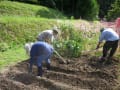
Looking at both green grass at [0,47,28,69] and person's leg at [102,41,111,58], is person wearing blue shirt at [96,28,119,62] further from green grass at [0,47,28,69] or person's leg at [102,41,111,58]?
green grass at [0,47,28,69]

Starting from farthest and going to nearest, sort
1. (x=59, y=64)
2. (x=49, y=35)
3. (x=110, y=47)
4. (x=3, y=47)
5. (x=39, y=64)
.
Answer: (x=3, y=47)
(x=59, y=64)
(x=110, y=47)
(x=49, y=35)
(x=39, y=64)

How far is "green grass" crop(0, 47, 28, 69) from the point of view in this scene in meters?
12.5

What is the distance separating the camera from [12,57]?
13.4 m

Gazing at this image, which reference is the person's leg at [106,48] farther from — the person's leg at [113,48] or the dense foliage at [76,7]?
the dense foliage at [76,7]

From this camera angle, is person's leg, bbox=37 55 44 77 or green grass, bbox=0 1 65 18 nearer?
person's leg, bbox=37 55 44 77

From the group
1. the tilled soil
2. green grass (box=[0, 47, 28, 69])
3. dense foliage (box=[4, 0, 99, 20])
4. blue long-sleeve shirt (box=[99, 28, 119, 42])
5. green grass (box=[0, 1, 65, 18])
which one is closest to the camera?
the tilled soil

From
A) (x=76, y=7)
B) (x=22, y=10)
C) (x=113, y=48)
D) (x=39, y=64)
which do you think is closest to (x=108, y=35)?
(x=113, y=48)

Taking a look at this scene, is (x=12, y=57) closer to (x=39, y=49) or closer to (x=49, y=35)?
(x=49, y=35)

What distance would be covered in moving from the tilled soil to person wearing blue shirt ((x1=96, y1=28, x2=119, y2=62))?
35cm

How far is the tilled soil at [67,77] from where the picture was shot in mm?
10172

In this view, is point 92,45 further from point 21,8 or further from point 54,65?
point 21,8

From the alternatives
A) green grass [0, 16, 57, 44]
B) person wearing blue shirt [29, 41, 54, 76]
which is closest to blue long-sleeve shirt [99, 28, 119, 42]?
person wearing blue shirt [29, 41, 54, 76]

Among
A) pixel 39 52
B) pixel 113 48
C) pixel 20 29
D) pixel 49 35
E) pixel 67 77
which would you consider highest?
pixel 49 35

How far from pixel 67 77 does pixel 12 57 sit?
308 cm
